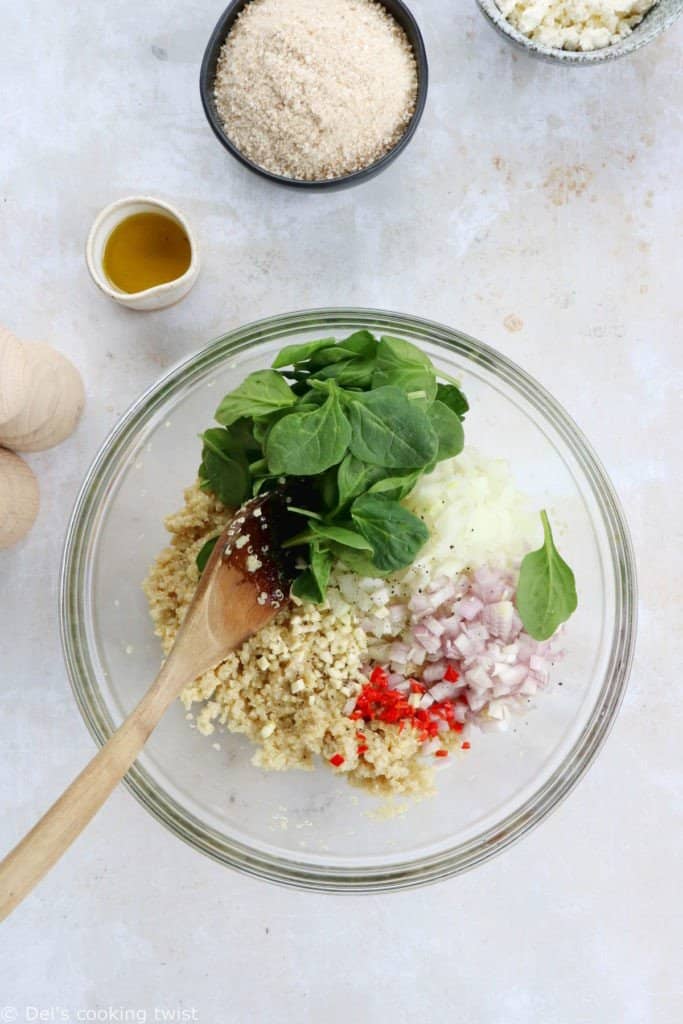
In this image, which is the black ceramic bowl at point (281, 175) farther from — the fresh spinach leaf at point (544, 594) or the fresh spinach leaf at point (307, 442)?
the fresh spinach leaf at point (544, 594)

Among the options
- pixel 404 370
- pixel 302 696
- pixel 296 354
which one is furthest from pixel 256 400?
pixel 302 696

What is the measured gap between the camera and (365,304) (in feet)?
5.20

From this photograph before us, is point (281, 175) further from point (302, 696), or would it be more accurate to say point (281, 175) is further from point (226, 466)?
point (302, 696)

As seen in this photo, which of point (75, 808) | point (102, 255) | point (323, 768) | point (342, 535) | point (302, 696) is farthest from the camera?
point (102, 255)

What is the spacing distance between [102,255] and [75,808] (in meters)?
0.91

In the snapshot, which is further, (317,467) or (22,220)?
(22,220)

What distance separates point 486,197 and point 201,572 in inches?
33.9

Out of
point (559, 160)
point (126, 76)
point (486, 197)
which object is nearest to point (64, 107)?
point (126, 76)

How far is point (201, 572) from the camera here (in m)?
1.30

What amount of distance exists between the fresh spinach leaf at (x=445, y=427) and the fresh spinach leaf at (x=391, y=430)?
69 millimetres

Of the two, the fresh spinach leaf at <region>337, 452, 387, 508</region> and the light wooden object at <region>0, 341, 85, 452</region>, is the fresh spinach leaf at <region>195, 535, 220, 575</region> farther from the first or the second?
the light wooden object at <region>0, 341, 85, 452</region>

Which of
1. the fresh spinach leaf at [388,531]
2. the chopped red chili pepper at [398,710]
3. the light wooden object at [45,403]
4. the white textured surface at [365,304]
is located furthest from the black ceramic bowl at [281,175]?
the chopped red chili pepper at [398,710]

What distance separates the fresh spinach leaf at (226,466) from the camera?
50.1 inches

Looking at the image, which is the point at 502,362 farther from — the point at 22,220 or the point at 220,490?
the point at 22,220
